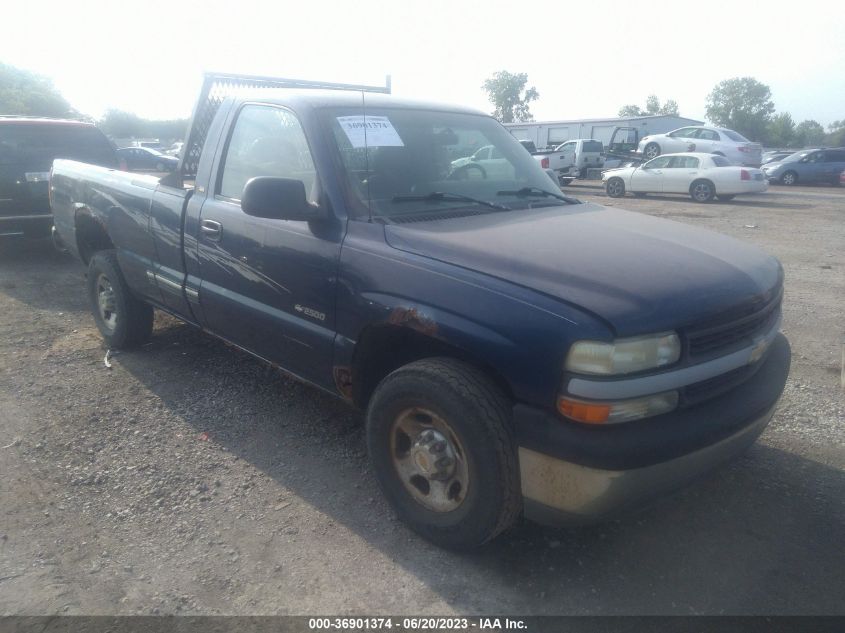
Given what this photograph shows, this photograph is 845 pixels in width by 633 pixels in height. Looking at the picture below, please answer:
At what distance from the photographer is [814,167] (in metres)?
23.6

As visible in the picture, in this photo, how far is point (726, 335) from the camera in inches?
101

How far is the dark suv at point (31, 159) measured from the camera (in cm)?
781

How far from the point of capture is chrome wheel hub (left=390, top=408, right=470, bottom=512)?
2.66 metres

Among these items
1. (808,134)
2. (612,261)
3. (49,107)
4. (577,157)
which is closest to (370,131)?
(612,261)

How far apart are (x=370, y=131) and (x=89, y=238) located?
3320 mm

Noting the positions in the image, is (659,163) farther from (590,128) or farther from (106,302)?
(106,302)

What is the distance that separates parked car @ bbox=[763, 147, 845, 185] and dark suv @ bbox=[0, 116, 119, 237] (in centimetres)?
2389

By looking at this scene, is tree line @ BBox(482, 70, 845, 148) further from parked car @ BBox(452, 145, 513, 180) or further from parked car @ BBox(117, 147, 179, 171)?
parked car @ BBox(452, 145, 513, 180)

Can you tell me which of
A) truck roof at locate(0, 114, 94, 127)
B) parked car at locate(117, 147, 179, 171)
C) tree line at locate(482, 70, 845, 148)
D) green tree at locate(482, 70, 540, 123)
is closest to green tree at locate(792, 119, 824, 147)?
tree line at locate(482, 70, 845, 148)

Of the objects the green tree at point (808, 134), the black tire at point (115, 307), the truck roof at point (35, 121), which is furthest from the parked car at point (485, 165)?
the green tree at point (808, 134)

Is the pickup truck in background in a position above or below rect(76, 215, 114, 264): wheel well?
above

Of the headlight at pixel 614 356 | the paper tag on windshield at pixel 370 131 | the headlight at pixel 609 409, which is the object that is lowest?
the headlight at pixel 609 409

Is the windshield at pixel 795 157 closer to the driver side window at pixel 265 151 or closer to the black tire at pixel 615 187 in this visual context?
the black tire at pixel 615 187

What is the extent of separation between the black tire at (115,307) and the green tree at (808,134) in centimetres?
7533
